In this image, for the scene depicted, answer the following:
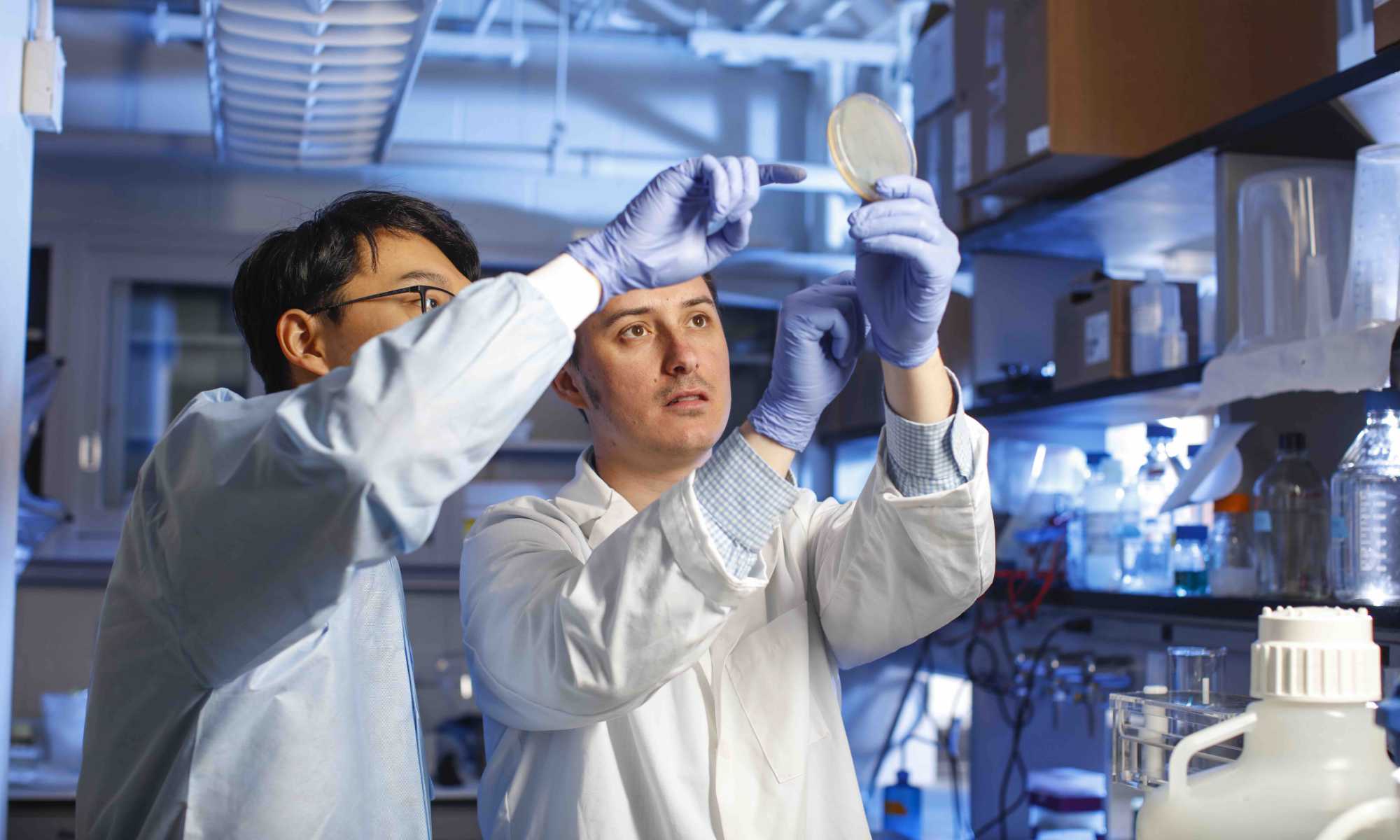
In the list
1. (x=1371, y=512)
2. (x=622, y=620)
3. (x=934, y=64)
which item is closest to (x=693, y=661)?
(x=622, y=620)

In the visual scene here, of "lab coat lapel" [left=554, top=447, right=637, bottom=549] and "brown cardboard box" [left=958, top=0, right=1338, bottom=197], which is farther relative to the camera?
"brown cardboard box" [left=958, top=0, right=1338, bottom=197]

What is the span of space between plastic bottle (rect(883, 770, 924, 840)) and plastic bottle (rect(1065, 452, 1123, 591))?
949mm

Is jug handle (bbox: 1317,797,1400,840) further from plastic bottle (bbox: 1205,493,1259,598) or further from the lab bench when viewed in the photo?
the lab bench

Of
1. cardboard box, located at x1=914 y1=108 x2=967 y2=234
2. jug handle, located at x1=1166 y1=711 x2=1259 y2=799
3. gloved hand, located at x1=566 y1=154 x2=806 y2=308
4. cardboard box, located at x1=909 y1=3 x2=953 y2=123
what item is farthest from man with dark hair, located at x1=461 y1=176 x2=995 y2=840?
cardboard box, located at x1=909 y1=3 x2=953 y2=123

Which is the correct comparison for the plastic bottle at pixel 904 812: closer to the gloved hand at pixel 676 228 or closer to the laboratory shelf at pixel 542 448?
the laboratory shelf at pixel 542 448

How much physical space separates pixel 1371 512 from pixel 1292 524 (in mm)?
224

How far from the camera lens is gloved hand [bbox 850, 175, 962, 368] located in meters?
1.03

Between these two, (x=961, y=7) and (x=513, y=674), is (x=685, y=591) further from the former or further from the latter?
(x=961, y=7)

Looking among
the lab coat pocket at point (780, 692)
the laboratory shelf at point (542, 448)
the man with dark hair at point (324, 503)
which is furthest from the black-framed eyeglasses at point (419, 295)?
the laboratory shelf at point (542, 448)

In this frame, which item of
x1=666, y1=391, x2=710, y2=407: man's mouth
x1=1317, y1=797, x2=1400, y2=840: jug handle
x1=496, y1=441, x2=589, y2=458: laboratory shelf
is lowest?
x1=1317, y1=797, x2=1400, y2=840: jug handle

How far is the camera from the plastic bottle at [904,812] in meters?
3.04

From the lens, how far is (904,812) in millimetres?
3047

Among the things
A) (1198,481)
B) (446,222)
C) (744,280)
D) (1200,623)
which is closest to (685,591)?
(446,222)

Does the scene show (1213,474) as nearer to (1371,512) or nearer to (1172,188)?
(1371,512)
